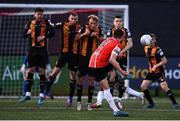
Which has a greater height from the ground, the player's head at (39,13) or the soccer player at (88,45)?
the player's head at (39,13)

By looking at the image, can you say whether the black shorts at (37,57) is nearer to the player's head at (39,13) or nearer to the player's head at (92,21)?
the player's head at (39,13)

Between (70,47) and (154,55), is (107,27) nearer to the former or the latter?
(154,55)

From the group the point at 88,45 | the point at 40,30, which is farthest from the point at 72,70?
the point at 40,30

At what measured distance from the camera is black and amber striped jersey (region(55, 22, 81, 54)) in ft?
46.4

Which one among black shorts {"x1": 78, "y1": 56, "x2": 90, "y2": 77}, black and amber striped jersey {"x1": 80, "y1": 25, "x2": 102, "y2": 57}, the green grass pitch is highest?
black and amber striped jersey {"x1": 80, "y1": 25, "x2": 102, "y2": 57}

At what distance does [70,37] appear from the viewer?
14227 millimetres

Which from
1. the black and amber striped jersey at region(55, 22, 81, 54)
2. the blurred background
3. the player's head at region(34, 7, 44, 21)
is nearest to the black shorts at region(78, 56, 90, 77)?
the black and amber striped jersey at region(55, 22, 81, 54)

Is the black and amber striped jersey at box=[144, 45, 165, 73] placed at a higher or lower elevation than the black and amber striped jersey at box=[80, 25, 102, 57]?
lower

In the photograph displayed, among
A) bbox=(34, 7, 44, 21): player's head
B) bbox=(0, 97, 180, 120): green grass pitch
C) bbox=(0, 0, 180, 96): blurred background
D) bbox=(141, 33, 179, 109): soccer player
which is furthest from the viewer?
bbox=(0, 0, 180, 96): blurred background

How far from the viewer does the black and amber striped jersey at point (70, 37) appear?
1416cm

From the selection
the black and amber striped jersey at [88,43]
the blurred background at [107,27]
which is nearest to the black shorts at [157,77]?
the black and amber striped jersey at [88,43]

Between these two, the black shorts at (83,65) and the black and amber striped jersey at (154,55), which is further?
the black and amber striped jersey at (154,55)

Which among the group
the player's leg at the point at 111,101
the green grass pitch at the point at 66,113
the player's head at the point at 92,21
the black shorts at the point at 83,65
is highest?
the player's head at the point at 92,21

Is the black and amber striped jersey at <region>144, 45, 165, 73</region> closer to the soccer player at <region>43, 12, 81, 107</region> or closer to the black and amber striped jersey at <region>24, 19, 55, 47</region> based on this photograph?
the soccer player at <region>43, 12, 81, 107</region>
